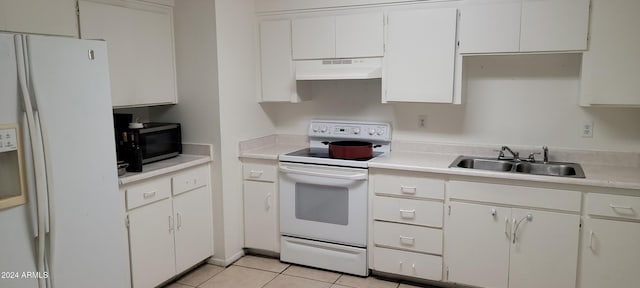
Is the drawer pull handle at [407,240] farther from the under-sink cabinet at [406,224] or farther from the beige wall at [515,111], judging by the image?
the beige wall at [515,111]

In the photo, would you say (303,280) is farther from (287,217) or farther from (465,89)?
(465,89)

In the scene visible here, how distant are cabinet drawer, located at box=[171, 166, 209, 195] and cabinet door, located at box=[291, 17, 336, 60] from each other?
3.76 ft

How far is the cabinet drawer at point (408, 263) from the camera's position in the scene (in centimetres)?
310

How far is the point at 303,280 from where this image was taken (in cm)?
331

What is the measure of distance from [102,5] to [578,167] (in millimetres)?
3191

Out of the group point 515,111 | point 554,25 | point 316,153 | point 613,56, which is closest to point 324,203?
point 316,153

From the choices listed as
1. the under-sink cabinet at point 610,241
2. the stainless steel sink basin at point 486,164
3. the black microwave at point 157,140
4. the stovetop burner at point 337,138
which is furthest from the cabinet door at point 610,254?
the black microwave at point 157,140

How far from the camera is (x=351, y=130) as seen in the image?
12.4ft

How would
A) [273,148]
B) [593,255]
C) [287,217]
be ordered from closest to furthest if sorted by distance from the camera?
[593,255], [287,217], [273,148]

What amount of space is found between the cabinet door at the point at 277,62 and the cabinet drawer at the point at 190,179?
33.2 inches

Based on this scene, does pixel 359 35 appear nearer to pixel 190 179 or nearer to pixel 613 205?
pixel 190 179

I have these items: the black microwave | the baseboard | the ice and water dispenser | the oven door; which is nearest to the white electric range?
the oven door

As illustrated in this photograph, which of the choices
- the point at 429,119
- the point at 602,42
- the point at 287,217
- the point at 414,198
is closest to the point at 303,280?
the point at 287,217

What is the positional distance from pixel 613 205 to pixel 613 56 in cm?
88
